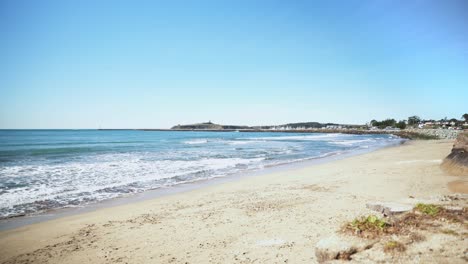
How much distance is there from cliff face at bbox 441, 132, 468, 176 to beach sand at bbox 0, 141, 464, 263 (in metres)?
2.59

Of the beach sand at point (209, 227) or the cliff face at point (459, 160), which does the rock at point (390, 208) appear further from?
the cliff face at point (459, 160)

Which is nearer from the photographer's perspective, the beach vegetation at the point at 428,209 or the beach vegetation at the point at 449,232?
the beach vegetation at the point at 449,232

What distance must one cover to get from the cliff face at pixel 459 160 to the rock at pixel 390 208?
985 centimetres

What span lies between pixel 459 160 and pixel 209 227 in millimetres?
14736

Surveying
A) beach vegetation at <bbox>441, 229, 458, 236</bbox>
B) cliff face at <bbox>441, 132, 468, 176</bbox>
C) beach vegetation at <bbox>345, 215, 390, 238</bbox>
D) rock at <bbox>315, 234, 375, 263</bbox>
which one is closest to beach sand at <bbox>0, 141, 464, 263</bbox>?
rock at <bbox>315, 234, 375, 263</bbox>

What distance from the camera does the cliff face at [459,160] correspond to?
13773 mm

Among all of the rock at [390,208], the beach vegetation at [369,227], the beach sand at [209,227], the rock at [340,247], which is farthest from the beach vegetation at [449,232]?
the beach sand at [209,227]

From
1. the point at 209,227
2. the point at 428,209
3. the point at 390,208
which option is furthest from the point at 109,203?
the point at 428,209

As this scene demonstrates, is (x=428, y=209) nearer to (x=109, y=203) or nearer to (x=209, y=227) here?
(x=209, y=227)

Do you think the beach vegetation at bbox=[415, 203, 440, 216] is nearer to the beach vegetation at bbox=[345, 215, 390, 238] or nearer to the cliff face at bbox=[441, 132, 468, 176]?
the beach vegetation at bbox=[345, 215, 390, 238]

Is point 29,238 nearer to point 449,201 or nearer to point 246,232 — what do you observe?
point 246,232

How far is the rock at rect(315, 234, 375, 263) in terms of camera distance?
14.1ft

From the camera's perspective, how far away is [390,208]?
623 cm

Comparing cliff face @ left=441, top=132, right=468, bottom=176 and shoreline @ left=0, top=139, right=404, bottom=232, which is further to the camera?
cliff face @ left=441, top=132, right=468, bottom=176
